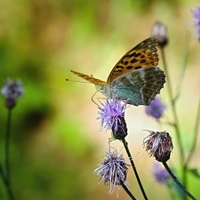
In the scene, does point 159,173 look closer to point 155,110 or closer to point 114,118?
point 155,110

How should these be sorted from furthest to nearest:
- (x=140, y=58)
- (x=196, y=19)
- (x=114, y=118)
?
(x=196, y=19) → (x=140, y=58) → (x=114, y=118)

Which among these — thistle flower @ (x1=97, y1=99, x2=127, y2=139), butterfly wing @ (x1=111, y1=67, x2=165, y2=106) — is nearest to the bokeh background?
butterfly wing @ (x1=111, y1=67, x2=165, y2=106)

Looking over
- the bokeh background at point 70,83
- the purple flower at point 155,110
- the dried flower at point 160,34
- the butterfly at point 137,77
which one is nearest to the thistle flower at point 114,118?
the butterfly at point 137,77

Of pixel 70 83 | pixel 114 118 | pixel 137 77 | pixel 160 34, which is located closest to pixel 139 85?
pixel 137 77

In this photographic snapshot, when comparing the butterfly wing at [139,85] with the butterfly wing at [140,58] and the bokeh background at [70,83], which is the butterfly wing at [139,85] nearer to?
the butterfly wing at [140,58]

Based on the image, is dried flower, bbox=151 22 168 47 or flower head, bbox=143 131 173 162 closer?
flower head, bbox=143 131 173 162

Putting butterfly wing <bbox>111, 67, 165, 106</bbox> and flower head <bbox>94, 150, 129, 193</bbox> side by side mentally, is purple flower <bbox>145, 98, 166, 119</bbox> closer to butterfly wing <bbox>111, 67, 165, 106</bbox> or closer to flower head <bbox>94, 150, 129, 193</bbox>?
butterfly wing <bbox>111, 67, 165, 106</bbox>
